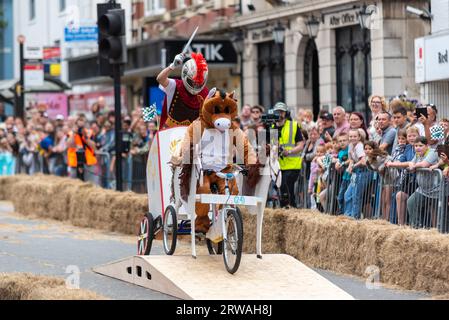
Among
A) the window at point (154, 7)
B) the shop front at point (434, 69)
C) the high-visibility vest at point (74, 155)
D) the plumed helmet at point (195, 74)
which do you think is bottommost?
the high-visibility vest at point (74, 155)

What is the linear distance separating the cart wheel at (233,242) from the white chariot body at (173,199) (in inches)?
2.5

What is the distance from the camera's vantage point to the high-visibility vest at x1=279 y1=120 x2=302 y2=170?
18.4 meters

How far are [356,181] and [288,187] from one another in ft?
7.50

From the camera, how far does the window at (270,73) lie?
34938mm

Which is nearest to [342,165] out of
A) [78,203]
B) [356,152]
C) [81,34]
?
[356,152]

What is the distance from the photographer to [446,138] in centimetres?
1491

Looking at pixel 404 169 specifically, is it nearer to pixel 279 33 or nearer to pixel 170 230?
pixel 170 230

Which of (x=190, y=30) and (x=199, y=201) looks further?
(x=190, y=30)

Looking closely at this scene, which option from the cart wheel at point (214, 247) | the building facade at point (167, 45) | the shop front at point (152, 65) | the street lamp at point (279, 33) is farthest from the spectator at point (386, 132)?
the shop front at point (152, 65)

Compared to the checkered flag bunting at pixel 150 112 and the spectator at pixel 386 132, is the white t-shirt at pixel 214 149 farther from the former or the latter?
the spectator at pixel 386 132

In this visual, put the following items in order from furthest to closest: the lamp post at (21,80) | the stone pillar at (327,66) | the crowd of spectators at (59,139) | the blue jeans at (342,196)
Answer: the lamp post at (21,80), the stone pillar at (327,66), the crowd of spectators at (59,139), the blue jeans at (342,196)

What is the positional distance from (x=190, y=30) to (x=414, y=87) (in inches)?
509
